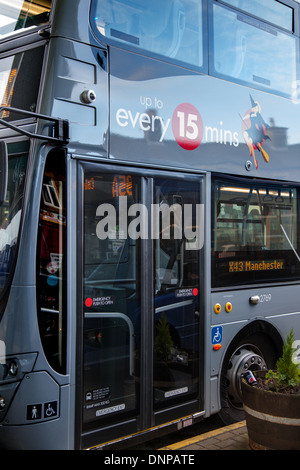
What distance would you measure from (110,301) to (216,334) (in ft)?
4.56

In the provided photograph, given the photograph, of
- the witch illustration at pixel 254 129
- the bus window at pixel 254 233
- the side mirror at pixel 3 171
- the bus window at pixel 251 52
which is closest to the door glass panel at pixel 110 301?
the side mirror at pixel 3 171

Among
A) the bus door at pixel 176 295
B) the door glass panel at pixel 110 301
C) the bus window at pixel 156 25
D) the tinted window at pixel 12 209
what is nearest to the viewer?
the tinted window at pixel 12 209

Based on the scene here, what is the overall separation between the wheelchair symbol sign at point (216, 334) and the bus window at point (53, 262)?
5.82 feet

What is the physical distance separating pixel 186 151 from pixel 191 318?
159 cm

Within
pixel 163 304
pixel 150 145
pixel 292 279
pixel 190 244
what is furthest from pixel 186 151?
pixel 292 279

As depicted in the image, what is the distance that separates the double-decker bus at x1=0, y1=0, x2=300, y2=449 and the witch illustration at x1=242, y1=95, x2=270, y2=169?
0.02m

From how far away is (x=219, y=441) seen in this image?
5.23 m

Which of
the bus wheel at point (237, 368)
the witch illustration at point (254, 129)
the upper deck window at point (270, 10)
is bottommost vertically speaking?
the bus wheel at point (237, 368)

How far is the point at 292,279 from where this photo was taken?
641cm

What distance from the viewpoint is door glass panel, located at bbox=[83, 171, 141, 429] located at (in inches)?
174

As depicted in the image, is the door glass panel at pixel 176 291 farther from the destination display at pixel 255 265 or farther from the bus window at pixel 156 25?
A: the bus window at pixel 156 25

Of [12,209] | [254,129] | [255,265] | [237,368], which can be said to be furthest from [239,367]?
[12,209]

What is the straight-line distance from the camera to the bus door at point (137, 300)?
14.5 feet

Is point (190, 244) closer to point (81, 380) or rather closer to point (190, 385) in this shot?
point (190, 385)
